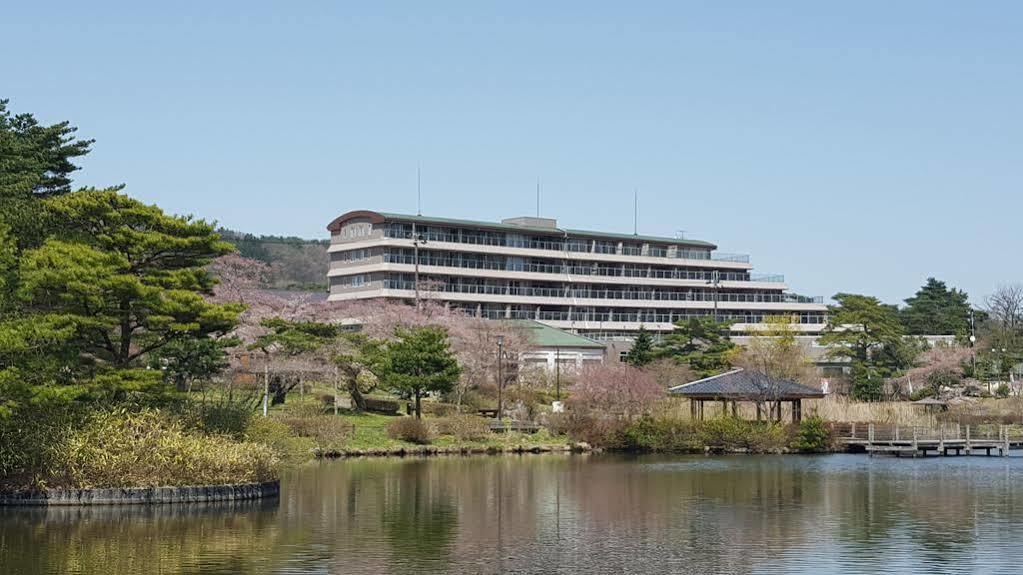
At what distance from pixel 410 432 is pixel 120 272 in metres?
22.6

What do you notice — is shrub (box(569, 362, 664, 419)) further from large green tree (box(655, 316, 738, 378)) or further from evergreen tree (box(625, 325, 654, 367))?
large green tree (box(655, 316, 738, 378))

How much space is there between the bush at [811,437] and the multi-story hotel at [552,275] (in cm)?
4125

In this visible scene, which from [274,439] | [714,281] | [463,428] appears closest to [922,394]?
[463,428]

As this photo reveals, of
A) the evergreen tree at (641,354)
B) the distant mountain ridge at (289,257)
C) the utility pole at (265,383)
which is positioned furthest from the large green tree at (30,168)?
the distant mountain ridge at (289,257)

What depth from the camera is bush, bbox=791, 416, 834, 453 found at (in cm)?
5553

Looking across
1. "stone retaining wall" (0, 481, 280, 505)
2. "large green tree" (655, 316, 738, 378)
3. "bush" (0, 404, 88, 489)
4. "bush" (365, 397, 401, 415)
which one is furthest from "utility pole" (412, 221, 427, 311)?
"bush" (0, 404, 88, 489)

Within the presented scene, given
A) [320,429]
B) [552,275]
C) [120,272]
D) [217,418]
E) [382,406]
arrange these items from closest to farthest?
[120,272] → [217,418] → [320,429] → [382,406] → [552,275]

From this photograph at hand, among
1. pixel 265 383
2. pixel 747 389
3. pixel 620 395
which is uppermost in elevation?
pixel 265 383

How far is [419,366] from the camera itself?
185 ft

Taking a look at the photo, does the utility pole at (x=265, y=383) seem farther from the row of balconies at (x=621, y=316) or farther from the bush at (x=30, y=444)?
the row of balconies at (x=621, y=316)

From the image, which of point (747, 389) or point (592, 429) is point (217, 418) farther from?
point (747, 389)

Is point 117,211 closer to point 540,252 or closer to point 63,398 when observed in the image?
point 63,398

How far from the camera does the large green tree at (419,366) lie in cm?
5578

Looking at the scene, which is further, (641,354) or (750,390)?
(641,354)
